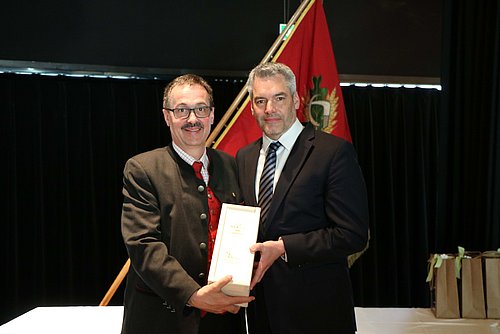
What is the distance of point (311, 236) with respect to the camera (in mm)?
1589

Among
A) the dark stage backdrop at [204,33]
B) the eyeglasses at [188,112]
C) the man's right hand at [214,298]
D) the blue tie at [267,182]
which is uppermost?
the dark stage backdrop at [204,33]

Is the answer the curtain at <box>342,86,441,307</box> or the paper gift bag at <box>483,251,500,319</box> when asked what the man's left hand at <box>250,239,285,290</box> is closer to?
the paper gift bag at <box>483,251,500,319</box>

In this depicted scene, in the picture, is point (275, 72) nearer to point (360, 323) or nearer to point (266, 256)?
point (266, 256)

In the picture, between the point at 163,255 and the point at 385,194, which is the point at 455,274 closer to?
the point at 163,255

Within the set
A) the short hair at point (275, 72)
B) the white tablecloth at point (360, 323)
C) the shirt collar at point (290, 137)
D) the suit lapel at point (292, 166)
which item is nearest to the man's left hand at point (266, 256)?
the suit lapel at point (292, 166)

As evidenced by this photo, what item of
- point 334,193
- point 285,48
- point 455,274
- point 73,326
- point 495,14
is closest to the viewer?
point 334,193

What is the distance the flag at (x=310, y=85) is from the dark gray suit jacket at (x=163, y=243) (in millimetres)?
1525

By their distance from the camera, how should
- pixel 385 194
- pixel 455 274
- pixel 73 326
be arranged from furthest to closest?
pixel 385 194 → pixel 455 274 → pixel 73 326

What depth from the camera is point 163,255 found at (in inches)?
56.9

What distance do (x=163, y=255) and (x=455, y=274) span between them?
5.04ft

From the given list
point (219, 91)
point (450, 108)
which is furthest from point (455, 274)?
point (219, 91)

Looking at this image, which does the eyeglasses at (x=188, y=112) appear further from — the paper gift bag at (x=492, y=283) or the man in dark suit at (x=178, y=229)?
the paper gift bag at (x=492, y=283)

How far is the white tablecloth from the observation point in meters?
2.05

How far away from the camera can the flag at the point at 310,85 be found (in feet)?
10.2
